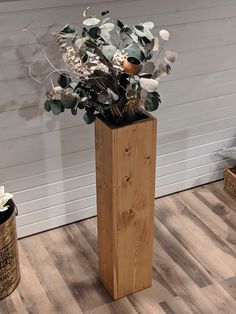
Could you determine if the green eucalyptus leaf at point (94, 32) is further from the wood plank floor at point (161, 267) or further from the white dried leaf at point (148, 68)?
the wood plank floor at point (161, 267)

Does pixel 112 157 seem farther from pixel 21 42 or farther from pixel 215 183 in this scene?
pixel 215 183

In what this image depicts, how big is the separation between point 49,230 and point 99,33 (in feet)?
3.84

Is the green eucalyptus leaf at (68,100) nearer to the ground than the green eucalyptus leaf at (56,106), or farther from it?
farther from it

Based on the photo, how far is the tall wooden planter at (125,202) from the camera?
6.47 ft

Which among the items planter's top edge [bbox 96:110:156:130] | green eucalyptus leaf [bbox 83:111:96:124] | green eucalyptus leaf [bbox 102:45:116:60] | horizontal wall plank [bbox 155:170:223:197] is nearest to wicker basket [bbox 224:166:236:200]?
horizontal wall plank [bbox 155:170:223:197]

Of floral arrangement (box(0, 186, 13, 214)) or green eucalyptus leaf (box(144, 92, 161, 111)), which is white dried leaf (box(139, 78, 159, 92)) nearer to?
green eucalyptus leaf (box(144, 92, 161, 111))

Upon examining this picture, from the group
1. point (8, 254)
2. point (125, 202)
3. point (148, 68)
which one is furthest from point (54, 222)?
point (148, 68)

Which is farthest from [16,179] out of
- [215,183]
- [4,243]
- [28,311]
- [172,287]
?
[215,183]

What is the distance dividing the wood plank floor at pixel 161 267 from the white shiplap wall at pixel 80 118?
14 centimetres

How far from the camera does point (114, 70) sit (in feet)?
6.07

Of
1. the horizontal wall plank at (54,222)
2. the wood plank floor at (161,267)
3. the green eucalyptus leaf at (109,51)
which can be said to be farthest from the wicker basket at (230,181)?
the green eucalyptus leaf at (109,51)

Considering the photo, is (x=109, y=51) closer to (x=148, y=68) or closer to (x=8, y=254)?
(x=148, y=68)

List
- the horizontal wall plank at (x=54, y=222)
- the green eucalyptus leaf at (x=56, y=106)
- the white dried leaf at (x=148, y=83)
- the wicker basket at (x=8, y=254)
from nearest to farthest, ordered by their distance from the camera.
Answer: the white dried leaf at (x=148, y=83) → the green eucalyptus leaf at (x=56, y=106) → the wicker basket at (x=8, y=254) → the horizontal wall plank at (x=54, y=222)

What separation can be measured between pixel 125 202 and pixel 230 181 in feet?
3.24
